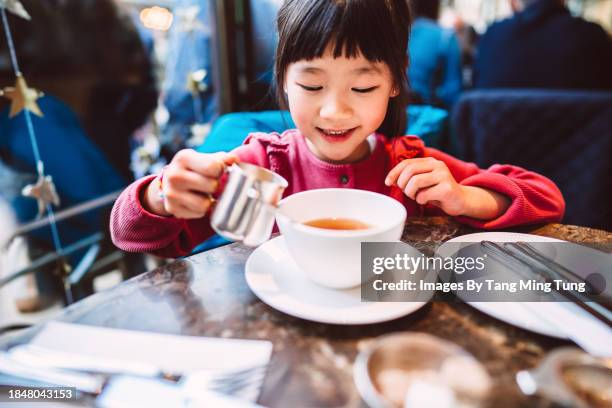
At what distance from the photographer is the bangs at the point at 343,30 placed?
2.94 ft

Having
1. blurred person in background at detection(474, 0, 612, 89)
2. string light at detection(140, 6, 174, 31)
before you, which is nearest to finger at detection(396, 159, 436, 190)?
string light at detection(140, 6, 174, 31)

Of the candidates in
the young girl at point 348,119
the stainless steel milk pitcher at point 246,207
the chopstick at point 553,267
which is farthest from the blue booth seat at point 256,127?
the chopstick at point 553,267

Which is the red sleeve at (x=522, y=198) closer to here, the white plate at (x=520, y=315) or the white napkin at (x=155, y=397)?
the white plate at (x=520, y=315)

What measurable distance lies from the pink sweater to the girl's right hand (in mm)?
165

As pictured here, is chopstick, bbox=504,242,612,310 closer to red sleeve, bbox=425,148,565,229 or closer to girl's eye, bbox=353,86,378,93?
red sleeve, bbox=425,148,565,229

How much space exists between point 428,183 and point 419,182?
0.07ft

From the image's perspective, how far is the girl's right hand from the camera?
0.66m

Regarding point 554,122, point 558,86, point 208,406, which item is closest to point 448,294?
point 208,406

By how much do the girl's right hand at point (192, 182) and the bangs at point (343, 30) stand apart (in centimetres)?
36

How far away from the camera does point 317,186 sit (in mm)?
1147

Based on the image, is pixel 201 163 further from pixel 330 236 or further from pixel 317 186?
pixel 317 186

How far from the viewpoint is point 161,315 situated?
0.59 metres

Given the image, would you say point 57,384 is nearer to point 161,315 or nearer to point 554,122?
point 161,315

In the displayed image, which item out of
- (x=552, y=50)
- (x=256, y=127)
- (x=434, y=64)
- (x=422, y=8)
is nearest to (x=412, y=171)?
(x=256, y=127)
